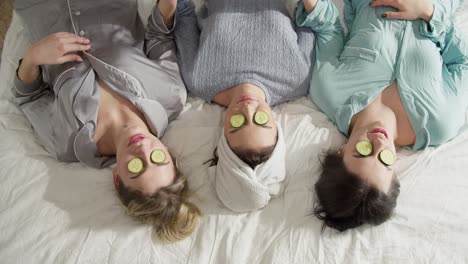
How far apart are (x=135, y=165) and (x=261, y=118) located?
0.35 meters

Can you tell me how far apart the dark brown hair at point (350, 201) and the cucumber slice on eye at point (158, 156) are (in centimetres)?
43

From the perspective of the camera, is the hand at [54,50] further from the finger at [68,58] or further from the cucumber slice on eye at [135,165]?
the cucumber slice on eye at [135,165]

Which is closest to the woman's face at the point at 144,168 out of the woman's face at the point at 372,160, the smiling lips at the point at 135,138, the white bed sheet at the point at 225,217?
the smiling lips at the point at 135,138

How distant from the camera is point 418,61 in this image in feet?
3.97

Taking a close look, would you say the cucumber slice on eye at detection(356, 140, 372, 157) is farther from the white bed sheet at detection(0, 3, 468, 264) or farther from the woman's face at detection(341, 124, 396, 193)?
the white bed sheet at detection(0, 3, 468, 264)

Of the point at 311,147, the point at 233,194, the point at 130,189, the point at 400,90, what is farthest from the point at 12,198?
the point at 400,90

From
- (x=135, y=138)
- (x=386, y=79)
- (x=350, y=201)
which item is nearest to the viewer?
(x=350, y=201)

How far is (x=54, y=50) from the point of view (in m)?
1.19

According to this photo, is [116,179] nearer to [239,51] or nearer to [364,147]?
[239,51]

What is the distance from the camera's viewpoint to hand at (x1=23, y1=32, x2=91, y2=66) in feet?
3.91

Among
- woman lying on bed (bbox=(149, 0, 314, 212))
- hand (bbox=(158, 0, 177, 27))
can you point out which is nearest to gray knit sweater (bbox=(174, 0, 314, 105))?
woman lying on bed (bbox=(149, 0, 314, 212))

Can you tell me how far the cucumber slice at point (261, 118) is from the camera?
1081 mm

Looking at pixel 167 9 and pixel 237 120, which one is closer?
pixel 237 120

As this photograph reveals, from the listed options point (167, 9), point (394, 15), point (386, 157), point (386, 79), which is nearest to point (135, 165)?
point (167, 9)
